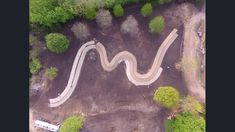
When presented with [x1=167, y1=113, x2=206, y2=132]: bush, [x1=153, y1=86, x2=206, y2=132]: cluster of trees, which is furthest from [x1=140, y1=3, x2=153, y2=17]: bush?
[x1=167, y1=113, x2=206, y2=132]: bush

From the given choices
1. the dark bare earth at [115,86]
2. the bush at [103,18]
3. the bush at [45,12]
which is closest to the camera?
the bush at [45,12]

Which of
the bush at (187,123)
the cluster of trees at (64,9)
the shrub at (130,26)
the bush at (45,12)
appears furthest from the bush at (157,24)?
the bush at (187,123)

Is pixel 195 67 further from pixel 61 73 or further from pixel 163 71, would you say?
pixel 61 73

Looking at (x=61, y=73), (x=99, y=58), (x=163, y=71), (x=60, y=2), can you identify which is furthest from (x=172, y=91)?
(x=60, y=2)

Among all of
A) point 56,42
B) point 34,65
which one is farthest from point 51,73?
point 56,42

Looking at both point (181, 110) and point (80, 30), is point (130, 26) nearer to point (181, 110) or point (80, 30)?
point (80, 30)

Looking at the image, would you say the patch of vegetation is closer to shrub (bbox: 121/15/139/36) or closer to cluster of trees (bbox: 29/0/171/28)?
cluster of trees (bbox: 29/0/171/28)

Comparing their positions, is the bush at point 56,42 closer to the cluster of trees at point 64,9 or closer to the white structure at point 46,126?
the cluster of trees at point 64,9
